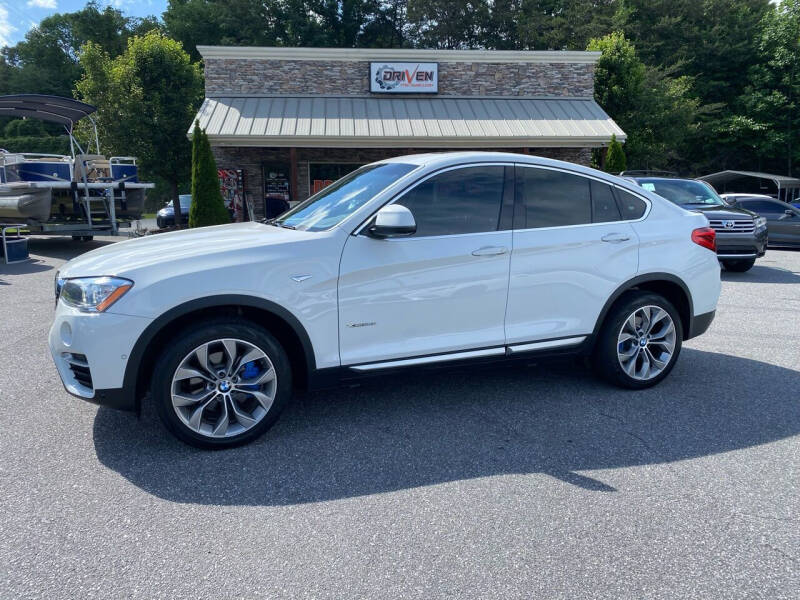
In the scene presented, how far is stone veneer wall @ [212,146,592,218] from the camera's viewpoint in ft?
57.3

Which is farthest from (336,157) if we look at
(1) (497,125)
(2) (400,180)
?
(2) (400,180)

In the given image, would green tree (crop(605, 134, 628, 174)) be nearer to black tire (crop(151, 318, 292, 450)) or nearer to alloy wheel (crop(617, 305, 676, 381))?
alloy wheel (crop(617, 305, 676, 381))

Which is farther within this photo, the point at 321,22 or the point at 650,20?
the point at 321,22

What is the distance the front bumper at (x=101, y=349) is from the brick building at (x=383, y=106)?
42.2ft

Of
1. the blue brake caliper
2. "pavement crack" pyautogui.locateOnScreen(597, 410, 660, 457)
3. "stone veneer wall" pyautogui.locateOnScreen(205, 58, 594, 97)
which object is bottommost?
"pavement crack" pyautogui.locateOnScreen(597, 410, 660, 457)

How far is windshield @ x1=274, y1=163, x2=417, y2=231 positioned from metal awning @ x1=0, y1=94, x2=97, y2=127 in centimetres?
1131

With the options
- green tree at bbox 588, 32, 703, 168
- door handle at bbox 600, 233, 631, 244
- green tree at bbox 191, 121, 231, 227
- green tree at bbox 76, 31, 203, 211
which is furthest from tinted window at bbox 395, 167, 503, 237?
green tree at bbox 76, 31, 203, 211

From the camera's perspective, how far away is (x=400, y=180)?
3895 mm

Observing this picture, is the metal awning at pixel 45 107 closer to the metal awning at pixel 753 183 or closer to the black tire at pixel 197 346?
the black tire at pixel 197 346

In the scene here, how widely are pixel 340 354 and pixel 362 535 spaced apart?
123 centimetres

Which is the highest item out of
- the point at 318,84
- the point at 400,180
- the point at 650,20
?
the point at 650,20

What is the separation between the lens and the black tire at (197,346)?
3.32m

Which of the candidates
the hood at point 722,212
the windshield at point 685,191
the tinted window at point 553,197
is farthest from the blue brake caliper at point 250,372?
the windshield at point 685,191

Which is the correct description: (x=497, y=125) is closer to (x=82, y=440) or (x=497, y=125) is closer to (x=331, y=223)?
(x=331, y=223)
